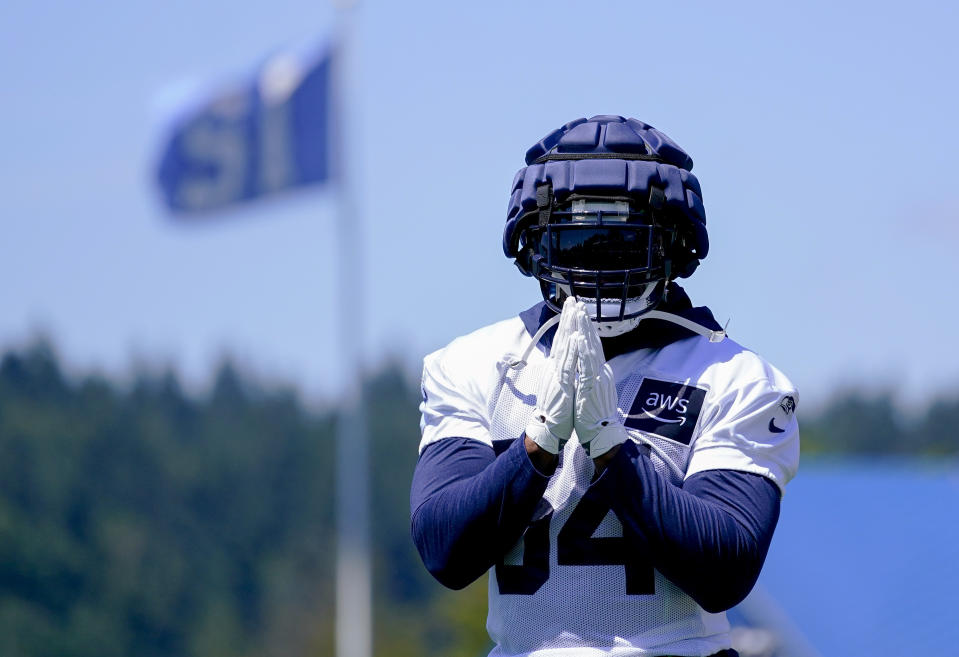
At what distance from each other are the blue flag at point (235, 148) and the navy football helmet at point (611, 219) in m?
14.1

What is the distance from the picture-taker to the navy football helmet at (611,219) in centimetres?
319

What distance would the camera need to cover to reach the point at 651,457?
123 inches

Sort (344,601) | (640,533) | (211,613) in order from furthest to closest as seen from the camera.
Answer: (211,613)
(344,601)
(640,533)

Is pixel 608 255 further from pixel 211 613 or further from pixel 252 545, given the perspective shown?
pixel 252 545

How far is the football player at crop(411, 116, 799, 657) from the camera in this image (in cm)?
295

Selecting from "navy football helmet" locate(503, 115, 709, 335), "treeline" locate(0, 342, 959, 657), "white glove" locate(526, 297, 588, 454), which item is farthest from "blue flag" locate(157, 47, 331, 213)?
"treeline" locate(0, 342, 959, 657)

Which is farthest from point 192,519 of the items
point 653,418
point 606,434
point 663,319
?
point 606,434

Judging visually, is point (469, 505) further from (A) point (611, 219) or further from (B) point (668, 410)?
(A) point (611, 219)

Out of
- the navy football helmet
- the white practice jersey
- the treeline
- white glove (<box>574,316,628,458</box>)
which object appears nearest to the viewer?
white glove (<box>574,316,628,458</box>)

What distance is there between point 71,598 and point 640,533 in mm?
56778

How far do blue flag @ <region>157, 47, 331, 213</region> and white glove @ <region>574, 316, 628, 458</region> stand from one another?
1445 cm

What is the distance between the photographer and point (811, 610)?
9.09m

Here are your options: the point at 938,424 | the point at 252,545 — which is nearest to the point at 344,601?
the point at 252,545

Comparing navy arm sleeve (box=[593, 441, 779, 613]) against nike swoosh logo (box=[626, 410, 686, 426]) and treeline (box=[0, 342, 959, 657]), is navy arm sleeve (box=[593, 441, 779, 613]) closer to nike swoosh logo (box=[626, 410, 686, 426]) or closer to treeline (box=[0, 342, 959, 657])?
nike swoosh logo (box=[626, 410, 686, 426])
